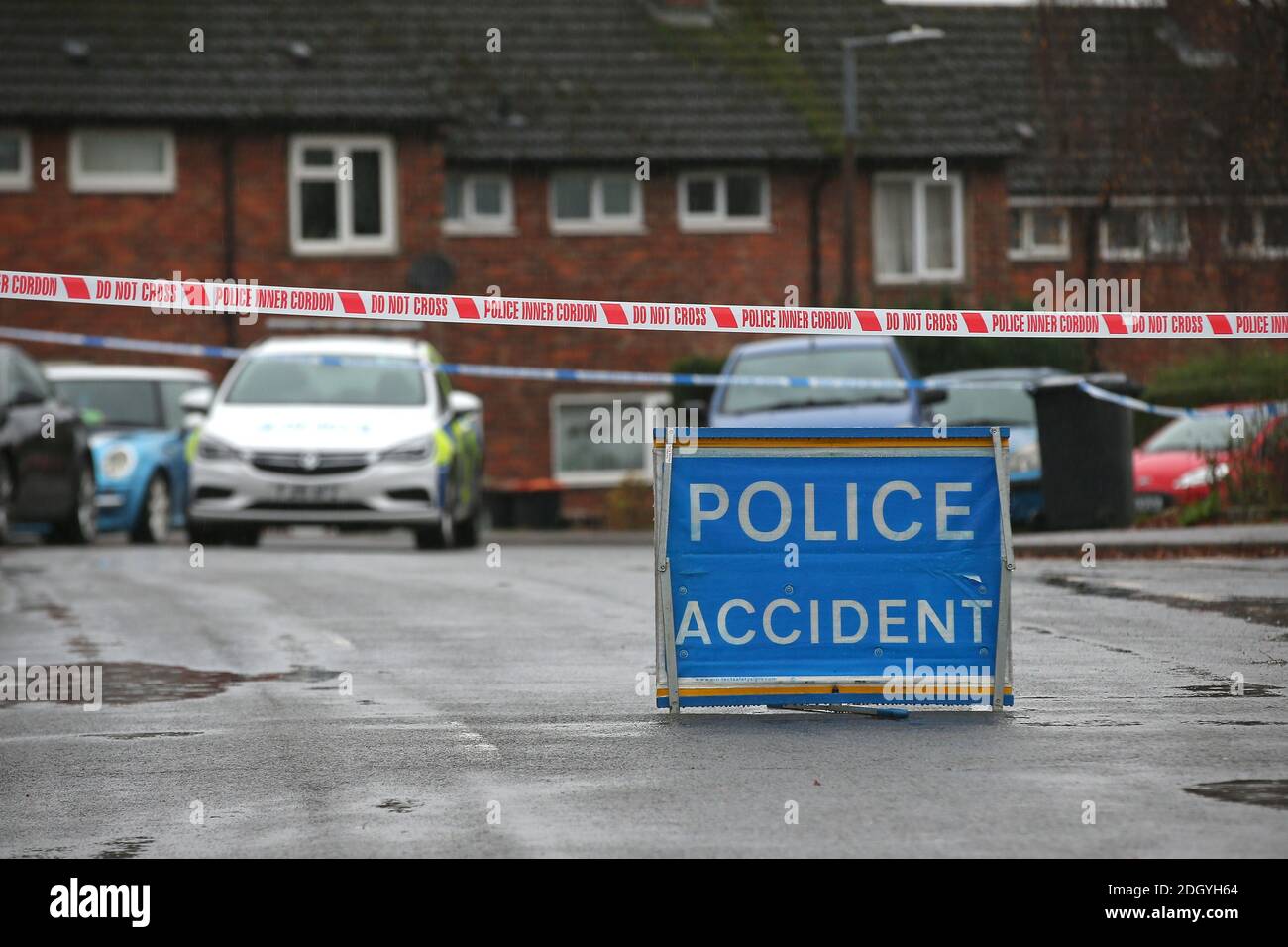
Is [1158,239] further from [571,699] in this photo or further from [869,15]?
[869,15]

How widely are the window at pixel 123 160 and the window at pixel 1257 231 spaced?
1935cm

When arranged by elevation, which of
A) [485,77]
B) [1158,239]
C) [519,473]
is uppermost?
[485,77]

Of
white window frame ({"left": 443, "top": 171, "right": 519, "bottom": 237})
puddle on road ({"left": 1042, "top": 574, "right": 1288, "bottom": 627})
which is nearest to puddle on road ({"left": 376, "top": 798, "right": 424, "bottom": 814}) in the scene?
puddle on road ({"left": 1042, "top": 574, "right": 1288, "bottom": 627})

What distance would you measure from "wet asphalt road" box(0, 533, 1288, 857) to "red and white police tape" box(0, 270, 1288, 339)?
1.53 metres

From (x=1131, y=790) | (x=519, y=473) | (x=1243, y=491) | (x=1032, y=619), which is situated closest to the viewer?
(x=1131, y=790)

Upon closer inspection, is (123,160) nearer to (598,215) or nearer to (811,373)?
(598,215)

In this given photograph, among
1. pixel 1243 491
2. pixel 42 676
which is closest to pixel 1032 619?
pixel 42 676

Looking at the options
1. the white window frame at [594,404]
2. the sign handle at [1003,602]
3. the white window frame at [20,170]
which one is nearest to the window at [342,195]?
the white window frame at [20,170]

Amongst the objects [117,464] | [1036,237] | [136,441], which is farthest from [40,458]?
[1036,237]

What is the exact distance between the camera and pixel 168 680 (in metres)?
10.8

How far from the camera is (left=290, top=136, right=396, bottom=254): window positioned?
121 feet

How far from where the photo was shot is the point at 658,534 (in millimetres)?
9109

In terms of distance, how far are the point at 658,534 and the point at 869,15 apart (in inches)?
1378

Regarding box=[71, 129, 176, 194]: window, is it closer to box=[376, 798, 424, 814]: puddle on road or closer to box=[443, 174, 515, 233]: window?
box=[443, 174, 515, 233]: window
